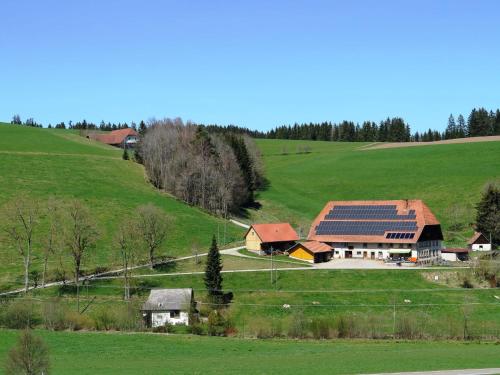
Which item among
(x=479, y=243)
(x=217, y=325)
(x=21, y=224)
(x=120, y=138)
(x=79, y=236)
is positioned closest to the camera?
(x=217, y=325)

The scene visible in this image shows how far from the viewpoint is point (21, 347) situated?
28.1 metres

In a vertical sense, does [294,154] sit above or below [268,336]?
above

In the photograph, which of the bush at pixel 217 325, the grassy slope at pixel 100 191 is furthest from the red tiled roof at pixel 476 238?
the bush at pixel 217 325

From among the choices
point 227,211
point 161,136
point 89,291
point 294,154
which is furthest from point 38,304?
point 294,154

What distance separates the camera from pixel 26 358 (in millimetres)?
28125

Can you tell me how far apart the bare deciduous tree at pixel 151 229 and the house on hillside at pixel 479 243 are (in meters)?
40.7

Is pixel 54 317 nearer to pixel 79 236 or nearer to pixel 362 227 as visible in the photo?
pixel 79 236

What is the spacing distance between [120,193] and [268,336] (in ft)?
182

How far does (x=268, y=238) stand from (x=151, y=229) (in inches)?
682

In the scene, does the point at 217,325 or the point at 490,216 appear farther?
the point at 490,216

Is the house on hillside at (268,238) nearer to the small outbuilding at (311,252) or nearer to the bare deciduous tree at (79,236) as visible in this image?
the small outbuilding at (311,252)

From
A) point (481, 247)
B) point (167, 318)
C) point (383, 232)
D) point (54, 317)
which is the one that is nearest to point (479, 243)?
point (481, 247)

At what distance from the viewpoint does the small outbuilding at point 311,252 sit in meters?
86.5

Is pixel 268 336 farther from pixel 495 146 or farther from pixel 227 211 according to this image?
pixel 495 146
